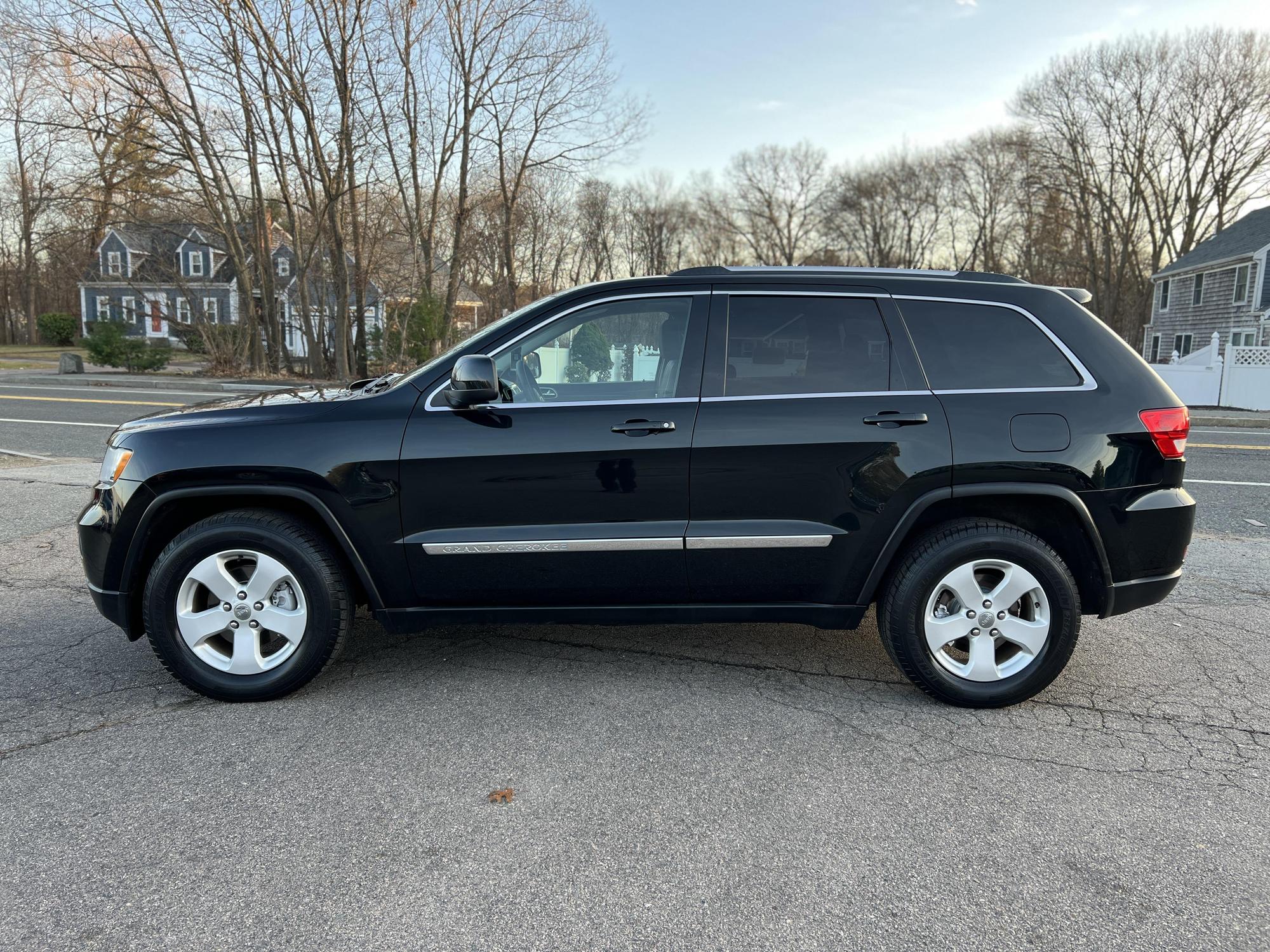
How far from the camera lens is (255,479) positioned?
351 cm

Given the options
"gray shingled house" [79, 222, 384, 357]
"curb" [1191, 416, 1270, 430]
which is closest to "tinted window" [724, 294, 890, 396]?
"curb" [1191, 416, 1270, 430]

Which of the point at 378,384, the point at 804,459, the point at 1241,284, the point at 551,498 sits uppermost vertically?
the point at 1241,284

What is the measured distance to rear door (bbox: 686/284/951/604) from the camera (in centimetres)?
349

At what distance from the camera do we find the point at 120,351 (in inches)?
1075

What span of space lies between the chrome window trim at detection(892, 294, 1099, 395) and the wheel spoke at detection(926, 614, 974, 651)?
3.12ft

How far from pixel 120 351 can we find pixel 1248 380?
104ft

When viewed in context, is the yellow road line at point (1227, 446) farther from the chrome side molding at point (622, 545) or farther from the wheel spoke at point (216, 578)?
the wheel spoke at point (216, 578)

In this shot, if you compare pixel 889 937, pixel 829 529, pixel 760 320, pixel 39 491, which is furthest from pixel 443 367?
pixel 39 491

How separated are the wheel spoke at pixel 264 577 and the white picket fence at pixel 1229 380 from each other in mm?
21748

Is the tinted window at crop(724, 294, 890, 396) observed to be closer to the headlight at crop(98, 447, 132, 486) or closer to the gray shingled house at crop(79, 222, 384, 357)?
the headlight at crop(98, 447, 132, 486)

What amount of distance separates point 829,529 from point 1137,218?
49.8 meters

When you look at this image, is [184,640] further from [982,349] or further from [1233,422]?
[1233,422]

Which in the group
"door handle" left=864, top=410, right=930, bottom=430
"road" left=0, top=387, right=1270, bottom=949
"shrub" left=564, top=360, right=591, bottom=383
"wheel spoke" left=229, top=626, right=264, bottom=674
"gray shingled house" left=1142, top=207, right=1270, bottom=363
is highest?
"gray shingled house" left=1142, top=207, right=1270, bottom=363

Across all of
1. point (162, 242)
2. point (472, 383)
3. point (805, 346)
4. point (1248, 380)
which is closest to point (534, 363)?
point (472, 383)
